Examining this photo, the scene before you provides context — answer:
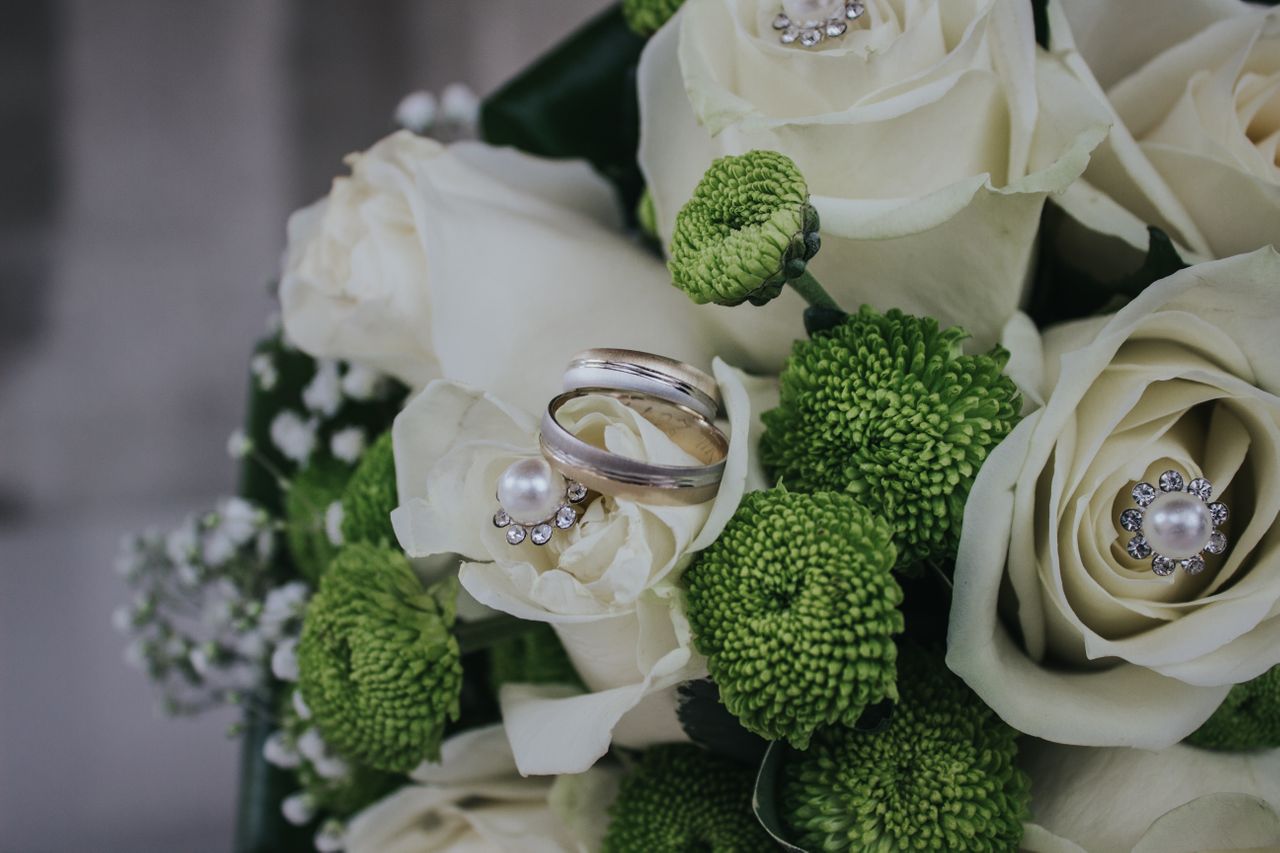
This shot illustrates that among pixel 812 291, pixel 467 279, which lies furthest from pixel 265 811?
pixel 812 291

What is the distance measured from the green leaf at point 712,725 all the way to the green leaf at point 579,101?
34 centimetres

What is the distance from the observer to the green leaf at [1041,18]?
47cm

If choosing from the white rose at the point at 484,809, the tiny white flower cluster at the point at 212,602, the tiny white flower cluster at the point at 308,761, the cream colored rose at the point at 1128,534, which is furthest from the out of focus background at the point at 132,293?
the cream colored rose at the point at 1128,534

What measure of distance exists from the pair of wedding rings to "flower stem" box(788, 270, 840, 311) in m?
0.05

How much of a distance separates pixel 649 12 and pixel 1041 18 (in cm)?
19

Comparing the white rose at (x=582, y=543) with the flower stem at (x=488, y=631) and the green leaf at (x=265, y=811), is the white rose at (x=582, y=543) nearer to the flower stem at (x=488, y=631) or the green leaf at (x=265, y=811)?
the flower stem at (x=488, y=631)

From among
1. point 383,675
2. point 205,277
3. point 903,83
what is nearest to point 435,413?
point 383,675

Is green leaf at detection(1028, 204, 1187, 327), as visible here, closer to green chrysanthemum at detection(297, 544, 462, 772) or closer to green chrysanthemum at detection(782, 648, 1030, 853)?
green chrysanthemum at detection(782, 648, 1030, 853)

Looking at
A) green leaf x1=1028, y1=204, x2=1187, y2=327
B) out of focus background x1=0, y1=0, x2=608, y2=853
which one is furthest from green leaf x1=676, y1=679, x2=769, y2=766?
out of focus background x1=0, y1=0, x2=608, y2=853

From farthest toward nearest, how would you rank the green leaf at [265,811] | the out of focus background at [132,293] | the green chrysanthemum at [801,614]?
1. the out of focus background at [132,293]
2. the green leaf at [265,811]
3. the green chrysanthemum at [801,614]

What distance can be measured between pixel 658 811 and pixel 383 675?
140 millimetres

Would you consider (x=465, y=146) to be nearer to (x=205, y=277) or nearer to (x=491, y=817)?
(x=491, y=817)

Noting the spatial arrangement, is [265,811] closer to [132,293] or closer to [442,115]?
[442,115]

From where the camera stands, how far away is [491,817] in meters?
0.56
